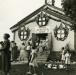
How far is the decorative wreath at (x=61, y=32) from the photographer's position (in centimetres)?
3425

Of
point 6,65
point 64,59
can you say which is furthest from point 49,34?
point 6,65

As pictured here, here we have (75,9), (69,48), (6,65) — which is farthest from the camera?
(69,48)

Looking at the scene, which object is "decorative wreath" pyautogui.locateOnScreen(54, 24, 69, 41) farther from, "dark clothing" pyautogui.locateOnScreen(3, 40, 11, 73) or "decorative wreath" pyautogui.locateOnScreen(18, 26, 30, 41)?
"dark clothing" pyautogui.locateOnScreen(3, 40, 11, 73)

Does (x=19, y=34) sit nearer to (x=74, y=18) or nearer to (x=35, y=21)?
(x=35, y=21)

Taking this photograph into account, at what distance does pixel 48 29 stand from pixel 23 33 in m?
2.76

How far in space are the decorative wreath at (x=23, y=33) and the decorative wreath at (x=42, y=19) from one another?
1.28 metres

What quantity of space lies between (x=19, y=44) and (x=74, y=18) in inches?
451

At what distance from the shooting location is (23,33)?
36.6 meters

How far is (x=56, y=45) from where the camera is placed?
112 feet

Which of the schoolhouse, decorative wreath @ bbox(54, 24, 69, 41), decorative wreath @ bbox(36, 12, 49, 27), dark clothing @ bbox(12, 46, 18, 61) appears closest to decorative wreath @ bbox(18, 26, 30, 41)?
the schoolhouse

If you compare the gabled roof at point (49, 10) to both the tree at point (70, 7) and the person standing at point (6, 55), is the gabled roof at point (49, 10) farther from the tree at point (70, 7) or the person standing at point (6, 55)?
the person standing at point (6, 55)

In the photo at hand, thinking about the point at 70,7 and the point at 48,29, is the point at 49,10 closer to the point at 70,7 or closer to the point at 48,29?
the point at 48,29

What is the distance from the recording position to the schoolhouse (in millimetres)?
34125

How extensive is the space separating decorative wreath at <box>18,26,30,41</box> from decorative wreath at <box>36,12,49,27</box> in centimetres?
128
